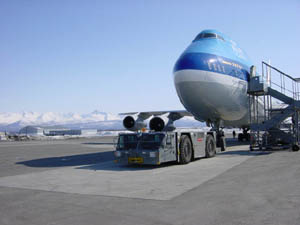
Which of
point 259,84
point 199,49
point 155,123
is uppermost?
point 199,49

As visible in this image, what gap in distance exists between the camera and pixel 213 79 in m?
15.9

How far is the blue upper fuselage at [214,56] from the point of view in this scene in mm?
15695

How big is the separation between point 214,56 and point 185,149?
5844 millimetres

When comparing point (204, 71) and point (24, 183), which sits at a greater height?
point (204, 71)

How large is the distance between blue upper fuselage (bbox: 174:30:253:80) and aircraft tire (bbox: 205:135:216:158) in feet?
11.1

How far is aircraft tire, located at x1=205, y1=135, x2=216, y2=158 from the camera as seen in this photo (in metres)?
15.1

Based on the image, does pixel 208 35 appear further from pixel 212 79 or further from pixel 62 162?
pixel 62 162

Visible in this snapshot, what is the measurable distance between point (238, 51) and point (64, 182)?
45.6 feet

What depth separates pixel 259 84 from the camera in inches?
700

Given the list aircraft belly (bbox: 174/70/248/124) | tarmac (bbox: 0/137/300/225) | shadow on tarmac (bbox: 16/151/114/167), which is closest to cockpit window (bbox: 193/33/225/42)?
aircraft belly (bbox: 174/70/248/124)

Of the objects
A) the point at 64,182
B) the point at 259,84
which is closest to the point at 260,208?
the point at 64,182

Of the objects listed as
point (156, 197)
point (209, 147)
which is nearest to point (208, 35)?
point (209, 147)

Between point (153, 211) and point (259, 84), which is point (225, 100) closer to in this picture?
point (259, 84)

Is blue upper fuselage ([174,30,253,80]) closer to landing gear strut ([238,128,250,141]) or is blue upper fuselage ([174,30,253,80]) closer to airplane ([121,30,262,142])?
airplane ([121,30,262,142])
